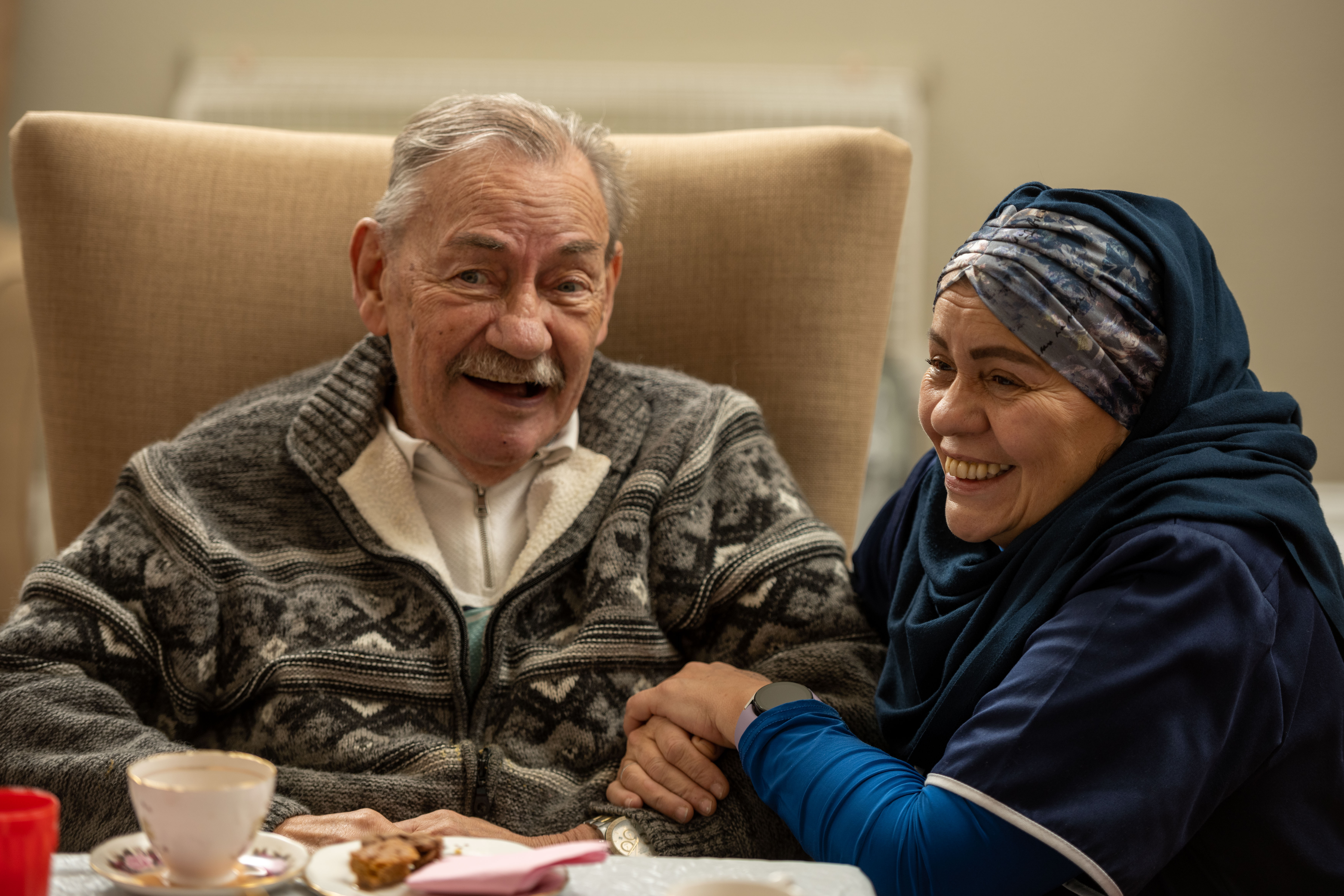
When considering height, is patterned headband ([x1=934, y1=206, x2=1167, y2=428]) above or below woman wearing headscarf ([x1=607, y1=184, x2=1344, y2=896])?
above

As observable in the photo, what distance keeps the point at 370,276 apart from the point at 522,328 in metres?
0.28

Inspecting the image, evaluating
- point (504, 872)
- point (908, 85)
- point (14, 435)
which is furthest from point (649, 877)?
point (908, 85)

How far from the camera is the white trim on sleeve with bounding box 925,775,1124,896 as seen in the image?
0.92 meters

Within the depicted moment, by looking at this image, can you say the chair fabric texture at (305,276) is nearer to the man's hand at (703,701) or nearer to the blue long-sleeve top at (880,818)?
the man's hand at (703,701)

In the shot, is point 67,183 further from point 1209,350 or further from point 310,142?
point 1209,350

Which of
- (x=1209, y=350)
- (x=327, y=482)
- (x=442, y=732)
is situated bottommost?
(x=442, y=732)

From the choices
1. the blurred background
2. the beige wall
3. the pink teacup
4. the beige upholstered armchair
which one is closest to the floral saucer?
the pink teacup

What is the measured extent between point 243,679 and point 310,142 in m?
0.91

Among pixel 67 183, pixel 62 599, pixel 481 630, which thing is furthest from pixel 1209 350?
pixel 67 183

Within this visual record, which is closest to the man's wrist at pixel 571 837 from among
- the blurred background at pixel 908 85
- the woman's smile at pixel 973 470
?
the woman's smile at pixel 973 470

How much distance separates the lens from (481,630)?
1418 mm

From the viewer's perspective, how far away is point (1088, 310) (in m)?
1.04

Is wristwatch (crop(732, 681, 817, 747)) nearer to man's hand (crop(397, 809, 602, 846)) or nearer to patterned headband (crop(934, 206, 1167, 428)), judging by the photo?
man's hand (crop(397, 809, 602, 846))

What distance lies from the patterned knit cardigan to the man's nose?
19 cm
